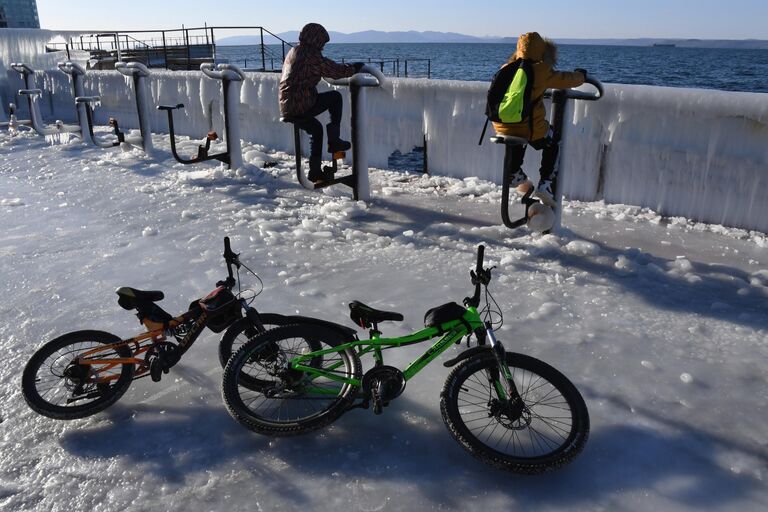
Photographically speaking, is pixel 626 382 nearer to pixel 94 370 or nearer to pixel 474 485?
pixel 474 485

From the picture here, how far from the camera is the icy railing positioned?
5.32m

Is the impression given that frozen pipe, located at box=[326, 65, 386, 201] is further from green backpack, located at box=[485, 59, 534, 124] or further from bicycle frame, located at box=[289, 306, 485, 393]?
bicycle frame, located at box=[289, 306, 485, 393]

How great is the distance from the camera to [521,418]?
2.81 meters

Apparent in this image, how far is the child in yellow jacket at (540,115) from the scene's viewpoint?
4.70 meters

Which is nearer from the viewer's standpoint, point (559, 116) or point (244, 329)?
point (244, 329)

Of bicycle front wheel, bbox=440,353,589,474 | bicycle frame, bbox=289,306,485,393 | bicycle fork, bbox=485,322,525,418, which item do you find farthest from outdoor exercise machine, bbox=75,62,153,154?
bicycle fork, bbox=485,322,525,418

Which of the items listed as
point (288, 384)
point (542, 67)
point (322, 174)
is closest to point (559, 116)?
point (542, 67)

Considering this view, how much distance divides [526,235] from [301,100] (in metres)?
2.59

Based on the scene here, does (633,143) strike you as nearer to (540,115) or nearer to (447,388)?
(540,115)

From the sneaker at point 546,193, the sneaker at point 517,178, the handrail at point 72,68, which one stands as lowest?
the sneaker at point 546,193

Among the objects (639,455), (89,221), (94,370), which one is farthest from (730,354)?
(89,221)

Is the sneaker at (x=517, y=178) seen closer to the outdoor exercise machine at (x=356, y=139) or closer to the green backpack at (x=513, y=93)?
the green backpack at (x=513, y=93)

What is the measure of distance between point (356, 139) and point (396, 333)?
3.42 metres

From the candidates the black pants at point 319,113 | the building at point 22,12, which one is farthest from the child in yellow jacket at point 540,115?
the building at point 22,12
